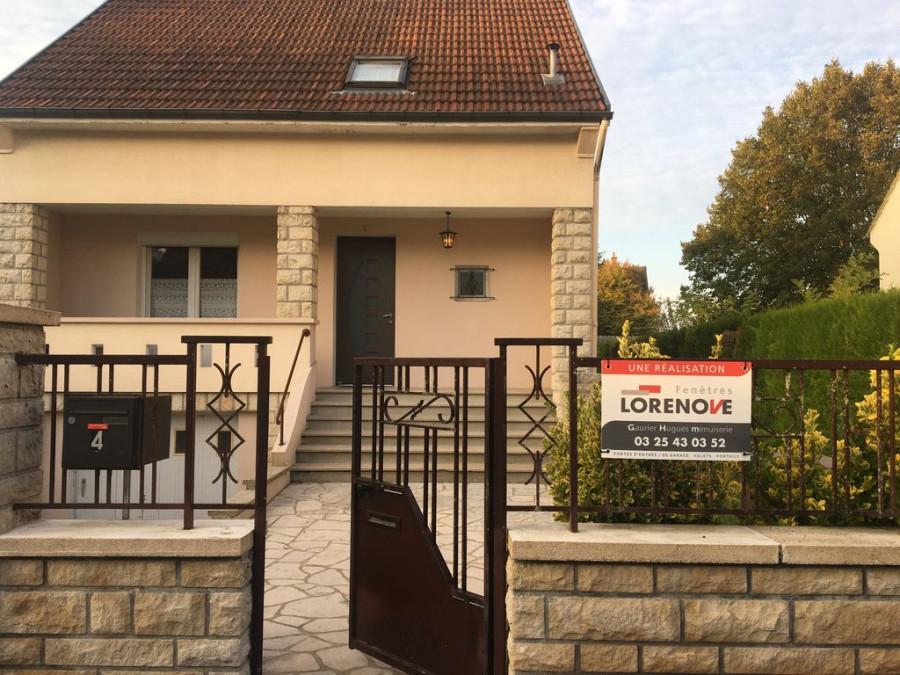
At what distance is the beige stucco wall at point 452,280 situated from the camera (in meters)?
10.8

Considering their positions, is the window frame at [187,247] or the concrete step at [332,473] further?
the window frame at [187,247]

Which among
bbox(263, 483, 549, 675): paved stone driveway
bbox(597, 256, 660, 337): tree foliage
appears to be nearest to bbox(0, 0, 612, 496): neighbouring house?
bbox(263, 483, 549, 675): paved stone driveway

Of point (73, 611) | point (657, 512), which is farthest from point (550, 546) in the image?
point (73, 611)

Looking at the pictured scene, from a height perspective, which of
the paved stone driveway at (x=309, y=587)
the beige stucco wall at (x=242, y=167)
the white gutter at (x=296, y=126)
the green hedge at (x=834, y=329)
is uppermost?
the white gutter at (x=296, y=126)

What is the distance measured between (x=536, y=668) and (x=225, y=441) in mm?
1850

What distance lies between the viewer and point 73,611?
3096mm

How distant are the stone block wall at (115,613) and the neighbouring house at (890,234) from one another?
17.1 metres

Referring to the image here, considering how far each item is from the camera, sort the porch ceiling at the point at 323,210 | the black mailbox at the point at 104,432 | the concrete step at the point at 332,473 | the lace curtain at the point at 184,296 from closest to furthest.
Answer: the black mailbox at the point at 104,432
the concrete step at the point at 332,473
the porch ceiling at the point at 323,210
the lace curtain at the point at 184,296

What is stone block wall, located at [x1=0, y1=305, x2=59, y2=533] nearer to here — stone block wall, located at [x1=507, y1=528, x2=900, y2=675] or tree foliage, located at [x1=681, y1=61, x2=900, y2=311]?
stone block wall, located at [x1=507, y1=528, x2=900, y2=675]

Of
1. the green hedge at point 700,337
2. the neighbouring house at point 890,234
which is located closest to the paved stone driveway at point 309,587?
the green hedge at point 700,337

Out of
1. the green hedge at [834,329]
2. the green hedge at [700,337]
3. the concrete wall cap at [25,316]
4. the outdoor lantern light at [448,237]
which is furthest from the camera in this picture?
the green hedge at [700,337]

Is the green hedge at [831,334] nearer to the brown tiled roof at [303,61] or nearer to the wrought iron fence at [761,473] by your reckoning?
the wrought iron fence at [761,473]

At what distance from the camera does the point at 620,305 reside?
115 feet

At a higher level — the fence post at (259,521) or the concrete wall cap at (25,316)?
the concrete wall cap at (25,316)
